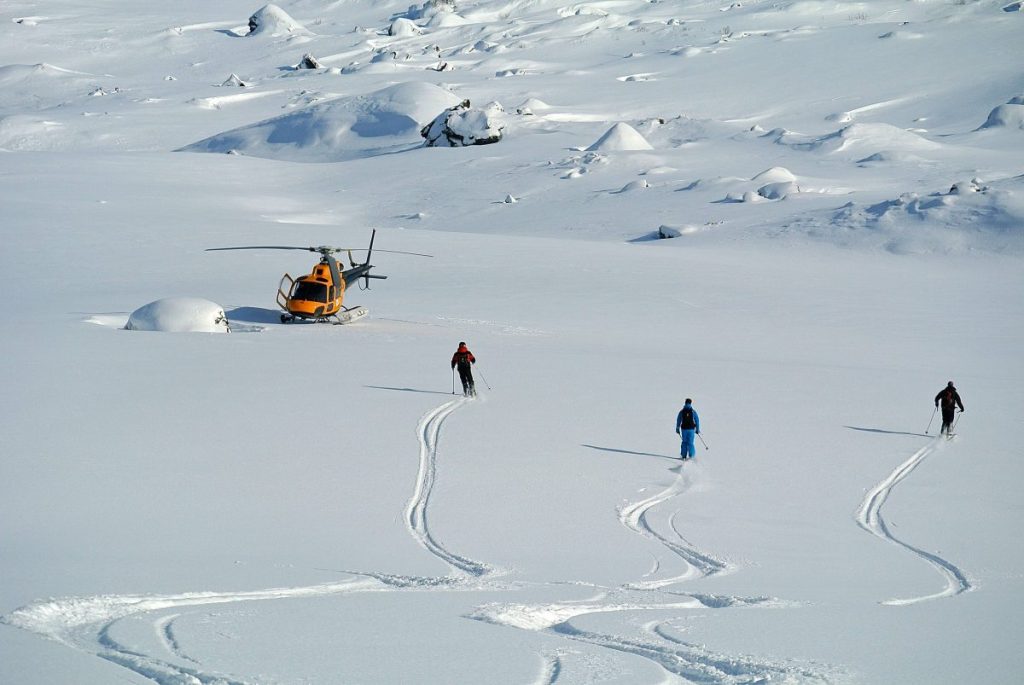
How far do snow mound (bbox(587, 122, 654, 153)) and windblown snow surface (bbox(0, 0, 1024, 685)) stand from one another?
18 centimetres

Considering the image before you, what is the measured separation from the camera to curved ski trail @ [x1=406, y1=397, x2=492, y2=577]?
10.2m

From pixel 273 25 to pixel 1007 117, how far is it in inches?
2819

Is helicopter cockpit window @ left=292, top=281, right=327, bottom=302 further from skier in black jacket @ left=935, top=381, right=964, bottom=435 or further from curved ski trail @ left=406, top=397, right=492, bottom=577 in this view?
skier in black jacket @ left=935, top=381, right=964, bottom=435

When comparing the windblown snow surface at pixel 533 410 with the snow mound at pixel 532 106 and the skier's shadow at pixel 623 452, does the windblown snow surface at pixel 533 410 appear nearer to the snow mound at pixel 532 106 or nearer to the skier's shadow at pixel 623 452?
the skier's shadow at pixel 623 452

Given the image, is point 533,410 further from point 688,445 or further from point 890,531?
point 890,531

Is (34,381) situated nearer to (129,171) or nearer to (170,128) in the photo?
(129,171)

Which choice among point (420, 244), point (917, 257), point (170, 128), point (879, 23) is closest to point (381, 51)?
point (170, 128)

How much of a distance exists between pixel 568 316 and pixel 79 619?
863 inches

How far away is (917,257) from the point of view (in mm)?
36219

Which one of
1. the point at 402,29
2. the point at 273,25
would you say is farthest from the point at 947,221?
the point at 273,25

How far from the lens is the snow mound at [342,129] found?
63188 millimetres

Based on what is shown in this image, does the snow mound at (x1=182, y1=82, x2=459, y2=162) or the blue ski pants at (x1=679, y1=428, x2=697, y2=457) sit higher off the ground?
the snow mound at (x1=182, y1=82, x2=459, y2=162)

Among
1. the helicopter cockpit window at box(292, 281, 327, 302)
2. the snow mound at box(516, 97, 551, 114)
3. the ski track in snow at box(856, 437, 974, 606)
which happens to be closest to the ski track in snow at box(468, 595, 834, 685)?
the ski track in snow at box(856, 437, 974, 606)

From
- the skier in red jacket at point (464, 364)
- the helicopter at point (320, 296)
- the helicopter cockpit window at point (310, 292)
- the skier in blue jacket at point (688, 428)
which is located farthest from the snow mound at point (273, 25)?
the skier in blue jacket at point (688, 428)
